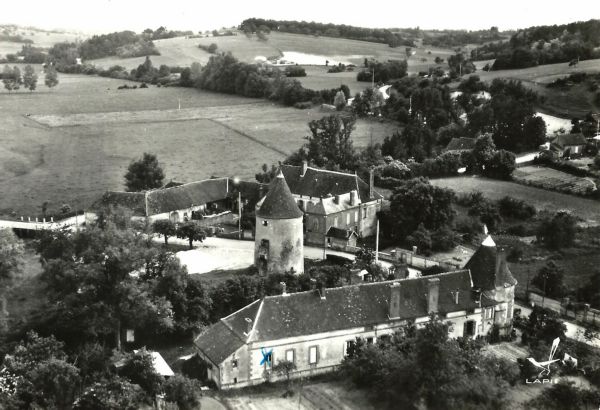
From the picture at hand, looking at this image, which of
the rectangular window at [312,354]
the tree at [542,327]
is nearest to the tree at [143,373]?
the rectangular window at [312,354]

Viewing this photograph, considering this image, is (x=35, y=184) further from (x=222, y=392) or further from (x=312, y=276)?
(x=222, y=392)

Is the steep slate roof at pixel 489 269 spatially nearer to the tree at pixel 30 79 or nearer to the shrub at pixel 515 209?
the shrub at pixel 515 209

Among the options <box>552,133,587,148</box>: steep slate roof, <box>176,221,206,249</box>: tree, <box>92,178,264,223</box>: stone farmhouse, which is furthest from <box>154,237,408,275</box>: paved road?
<box>552,133,587,148</box>: steep slate roof

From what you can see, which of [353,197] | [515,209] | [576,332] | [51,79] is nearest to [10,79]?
[51,79]

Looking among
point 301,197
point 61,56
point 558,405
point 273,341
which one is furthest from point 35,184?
point 61,56

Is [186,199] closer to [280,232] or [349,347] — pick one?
[280,232]
